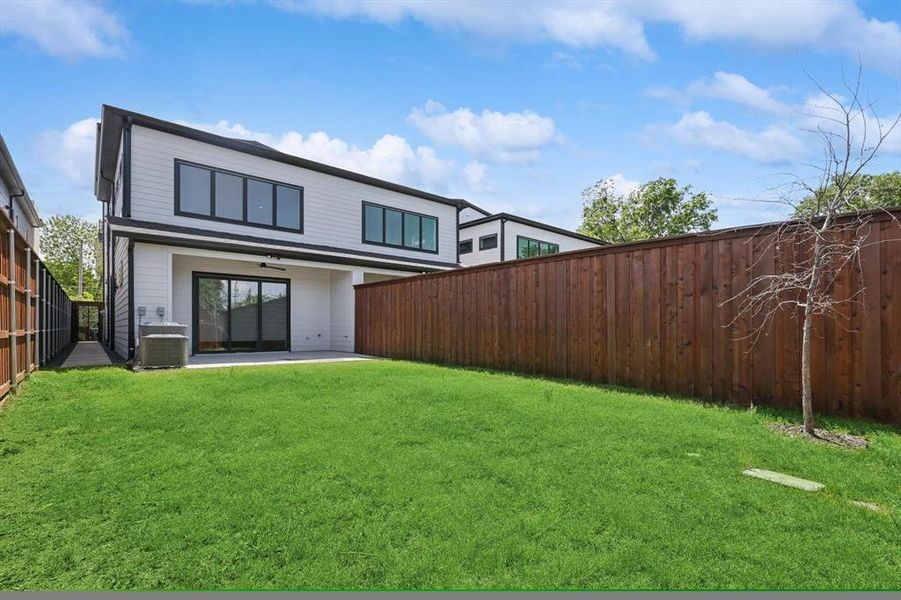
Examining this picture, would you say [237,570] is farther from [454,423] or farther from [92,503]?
[454,423]

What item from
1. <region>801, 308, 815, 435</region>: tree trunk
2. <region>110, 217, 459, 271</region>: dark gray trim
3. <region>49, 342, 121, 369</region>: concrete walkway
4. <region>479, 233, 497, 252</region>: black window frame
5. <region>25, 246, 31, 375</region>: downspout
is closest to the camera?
<region>801, 308, 815, 435</region>: tree trunk

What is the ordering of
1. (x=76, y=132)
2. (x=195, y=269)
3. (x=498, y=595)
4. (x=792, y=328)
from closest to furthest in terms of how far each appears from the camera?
(x=498, y=595) < (x=792, y=328) < (x=195, y=269) < (x=76, y=132)

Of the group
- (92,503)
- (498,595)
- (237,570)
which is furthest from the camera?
(92,503)

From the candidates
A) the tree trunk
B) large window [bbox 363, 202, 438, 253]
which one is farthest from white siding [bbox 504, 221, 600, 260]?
the tree trunk

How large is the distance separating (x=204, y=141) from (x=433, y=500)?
11.5 m

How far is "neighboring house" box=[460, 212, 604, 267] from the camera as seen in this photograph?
2017cm

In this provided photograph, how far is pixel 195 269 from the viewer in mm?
11625

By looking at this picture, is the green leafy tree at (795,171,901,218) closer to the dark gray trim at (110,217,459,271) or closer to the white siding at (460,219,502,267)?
the dark gray trim at (110,217,459,271)

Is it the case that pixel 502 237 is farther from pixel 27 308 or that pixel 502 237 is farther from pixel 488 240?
pixel 27 308

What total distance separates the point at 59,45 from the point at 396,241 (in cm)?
946

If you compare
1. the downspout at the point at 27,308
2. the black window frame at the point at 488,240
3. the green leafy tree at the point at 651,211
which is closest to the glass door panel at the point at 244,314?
the downspout at the point at 27,308

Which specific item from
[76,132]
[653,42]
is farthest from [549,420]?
[76,132]

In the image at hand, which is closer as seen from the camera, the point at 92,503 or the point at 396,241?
the point at 92,503

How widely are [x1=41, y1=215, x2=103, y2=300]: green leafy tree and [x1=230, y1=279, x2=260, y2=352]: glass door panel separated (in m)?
26.2
